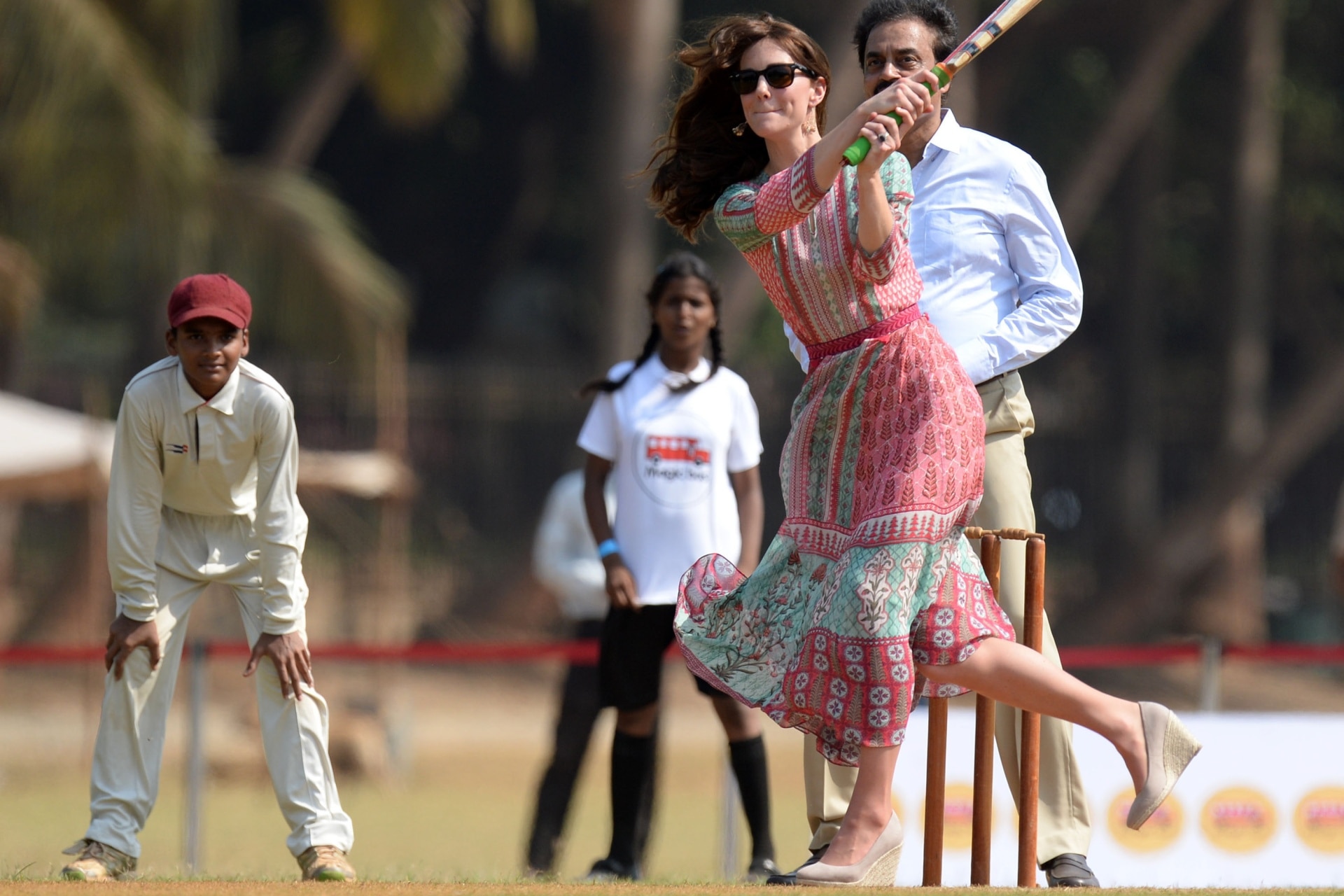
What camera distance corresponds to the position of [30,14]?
1227cm

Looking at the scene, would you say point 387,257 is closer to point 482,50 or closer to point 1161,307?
point 482,50

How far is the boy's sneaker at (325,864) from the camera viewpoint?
4.84m

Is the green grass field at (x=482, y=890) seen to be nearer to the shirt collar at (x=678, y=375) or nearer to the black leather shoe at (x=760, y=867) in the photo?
the black leather shoe at (x=760, y=867)

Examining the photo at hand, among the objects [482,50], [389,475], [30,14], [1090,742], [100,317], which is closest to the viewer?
[1090,742]

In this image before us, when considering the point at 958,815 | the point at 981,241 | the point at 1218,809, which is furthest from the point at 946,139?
the point at 1218,809

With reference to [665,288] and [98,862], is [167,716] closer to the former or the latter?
[98,862]

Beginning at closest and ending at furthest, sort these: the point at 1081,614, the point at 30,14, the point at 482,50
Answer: the point at 30,14
the point at 1081,614
the point at 482,50

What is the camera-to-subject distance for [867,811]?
13.7 ft

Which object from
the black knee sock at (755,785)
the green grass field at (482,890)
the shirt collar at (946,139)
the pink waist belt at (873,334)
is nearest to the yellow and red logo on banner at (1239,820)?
the black knee sock at (755,785)

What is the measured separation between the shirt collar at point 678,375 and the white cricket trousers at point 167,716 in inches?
71.2

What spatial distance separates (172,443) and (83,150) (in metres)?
8.64

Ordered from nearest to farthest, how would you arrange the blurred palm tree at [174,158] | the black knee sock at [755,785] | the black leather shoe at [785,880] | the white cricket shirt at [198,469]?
1. the black leather shoe at [785,880]
2. the white cricket shirt at [198,469]
3. the black knee sock at [755,785]
4. the blurred palm tree at [174,158]

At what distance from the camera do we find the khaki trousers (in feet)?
15.8

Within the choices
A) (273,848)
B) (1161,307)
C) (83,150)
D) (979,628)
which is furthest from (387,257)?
(979,628)
